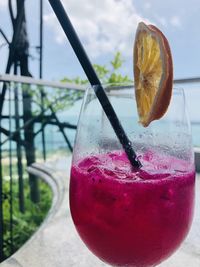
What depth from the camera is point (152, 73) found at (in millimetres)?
608

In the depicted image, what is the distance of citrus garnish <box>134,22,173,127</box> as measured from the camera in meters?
0.59

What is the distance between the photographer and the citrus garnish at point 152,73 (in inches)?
23.2

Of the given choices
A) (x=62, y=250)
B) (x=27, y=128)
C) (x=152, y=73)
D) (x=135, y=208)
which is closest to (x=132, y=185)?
(x=135, y=208)

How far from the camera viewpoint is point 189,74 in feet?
8.15

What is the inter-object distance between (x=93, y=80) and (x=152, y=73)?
0.11 meters

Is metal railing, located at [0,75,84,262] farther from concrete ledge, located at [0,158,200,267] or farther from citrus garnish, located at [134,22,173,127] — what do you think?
citrus garnish, located at [134,22,173,127]

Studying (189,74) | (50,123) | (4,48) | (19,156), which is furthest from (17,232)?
(189,74)

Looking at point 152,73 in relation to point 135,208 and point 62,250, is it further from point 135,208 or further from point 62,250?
point 62,250

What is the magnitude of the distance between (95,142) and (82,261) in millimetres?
318

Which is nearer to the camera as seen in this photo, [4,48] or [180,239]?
[180,239]

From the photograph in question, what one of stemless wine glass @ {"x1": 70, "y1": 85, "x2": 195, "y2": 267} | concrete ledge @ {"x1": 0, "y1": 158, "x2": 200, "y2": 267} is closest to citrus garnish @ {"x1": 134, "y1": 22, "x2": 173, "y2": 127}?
stemless wine glass @ {"x1": 70, "y1": 85, "x2": 195, "y2": 267}

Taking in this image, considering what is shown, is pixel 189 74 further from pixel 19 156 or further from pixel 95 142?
pixel 95 142

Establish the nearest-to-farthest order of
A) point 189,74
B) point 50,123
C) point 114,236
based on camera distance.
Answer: point 114,236 → point 189,74 → point 50,123

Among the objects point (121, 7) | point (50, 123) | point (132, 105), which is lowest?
point (50, 123)
